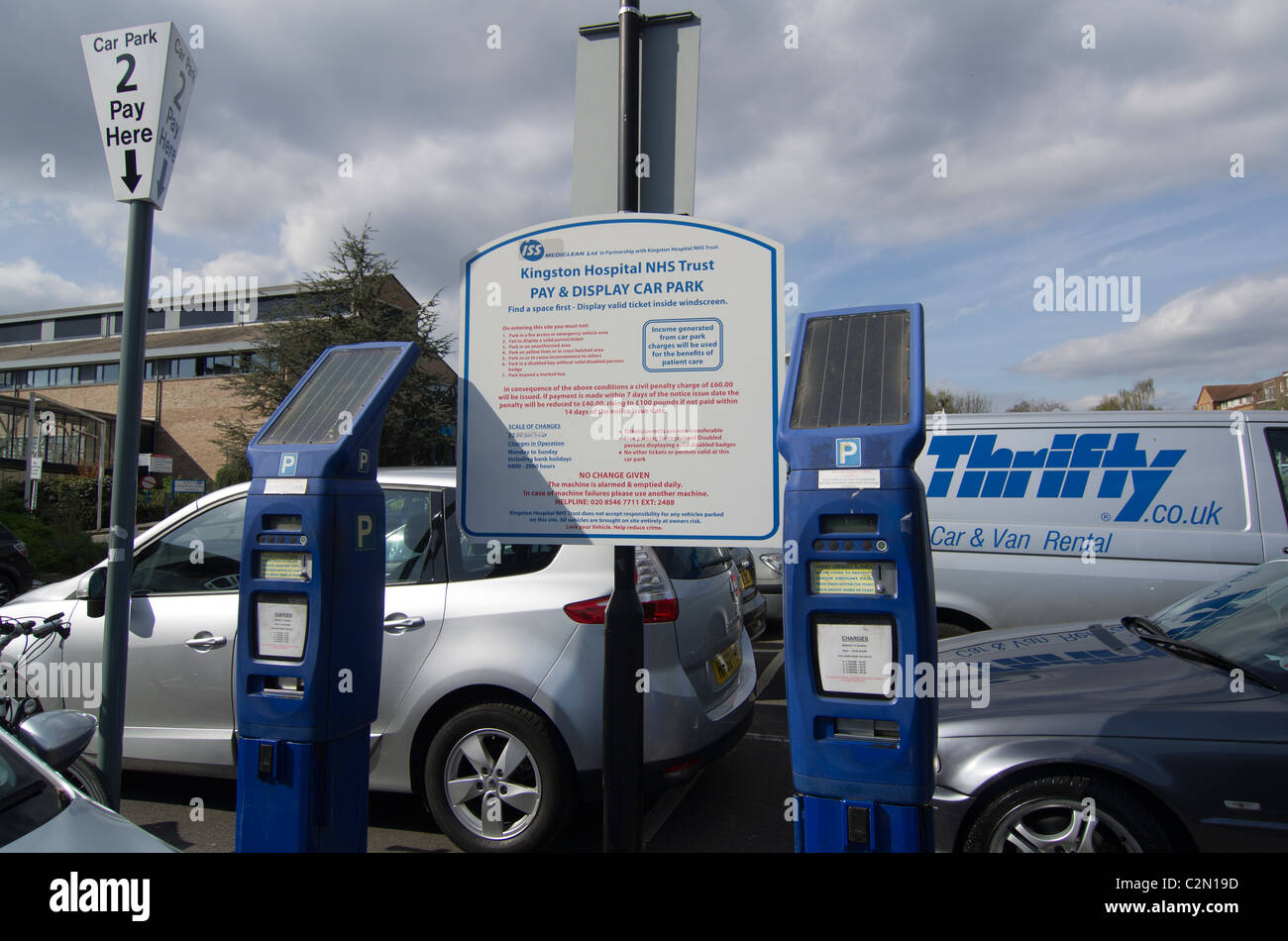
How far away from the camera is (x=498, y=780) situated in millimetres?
3309

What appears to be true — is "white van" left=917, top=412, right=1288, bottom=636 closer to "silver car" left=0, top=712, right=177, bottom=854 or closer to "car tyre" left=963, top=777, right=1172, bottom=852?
"car tyre" left=963, top=777, right=1172, bottom=852

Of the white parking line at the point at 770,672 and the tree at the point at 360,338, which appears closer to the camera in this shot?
the white parking line at the point at 770,672

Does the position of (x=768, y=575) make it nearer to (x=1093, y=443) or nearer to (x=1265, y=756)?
(x=1093, y=443)

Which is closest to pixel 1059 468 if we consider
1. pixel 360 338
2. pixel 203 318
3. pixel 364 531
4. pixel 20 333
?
pixel 364 531

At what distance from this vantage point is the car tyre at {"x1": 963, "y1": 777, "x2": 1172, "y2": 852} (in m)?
2.62

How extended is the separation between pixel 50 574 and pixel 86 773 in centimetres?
1360

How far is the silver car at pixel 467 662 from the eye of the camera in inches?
129

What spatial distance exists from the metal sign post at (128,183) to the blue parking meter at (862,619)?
236 centimetres

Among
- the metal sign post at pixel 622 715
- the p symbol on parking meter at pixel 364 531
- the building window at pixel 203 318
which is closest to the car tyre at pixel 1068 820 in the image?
the metal sign post at pixel 622 715

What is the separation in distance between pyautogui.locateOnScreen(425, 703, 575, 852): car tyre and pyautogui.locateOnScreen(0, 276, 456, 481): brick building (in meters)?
29.2

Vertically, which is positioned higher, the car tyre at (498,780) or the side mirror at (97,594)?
the side mirror at (97,594)

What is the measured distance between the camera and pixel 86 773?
10.3 feet

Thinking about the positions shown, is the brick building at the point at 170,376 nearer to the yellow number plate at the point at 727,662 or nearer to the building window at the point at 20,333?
the building window at the point at 20,333
